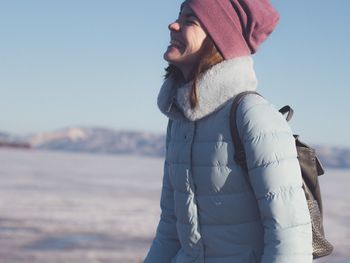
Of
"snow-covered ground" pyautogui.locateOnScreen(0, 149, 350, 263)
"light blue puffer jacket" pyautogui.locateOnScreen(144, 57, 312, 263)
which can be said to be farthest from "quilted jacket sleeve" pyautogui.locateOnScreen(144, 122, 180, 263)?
"snow-covered ground" pyautogui.locateOnScreen(0, 149, 350, 263)

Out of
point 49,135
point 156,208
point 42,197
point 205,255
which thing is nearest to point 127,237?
point 156,208

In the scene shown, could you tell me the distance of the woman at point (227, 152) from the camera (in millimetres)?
1696

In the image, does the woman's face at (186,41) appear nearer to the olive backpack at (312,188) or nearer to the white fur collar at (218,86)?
the white fur collar at (218,86)

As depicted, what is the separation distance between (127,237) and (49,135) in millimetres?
182782

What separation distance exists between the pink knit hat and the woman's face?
33 millimetres

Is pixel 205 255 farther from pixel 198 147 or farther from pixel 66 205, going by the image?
pixel 66 205

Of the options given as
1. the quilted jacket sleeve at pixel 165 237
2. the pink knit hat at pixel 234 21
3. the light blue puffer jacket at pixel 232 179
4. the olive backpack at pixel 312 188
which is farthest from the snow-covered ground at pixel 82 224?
the pink knit hat at pixel 234 21

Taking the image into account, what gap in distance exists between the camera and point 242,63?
6.23 ft

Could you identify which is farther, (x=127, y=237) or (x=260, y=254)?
(x=127, y=237)

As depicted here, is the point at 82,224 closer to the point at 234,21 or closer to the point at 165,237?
the point at 165,237

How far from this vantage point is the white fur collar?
6.04 feet

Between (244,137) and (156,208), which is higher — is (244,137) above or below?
above

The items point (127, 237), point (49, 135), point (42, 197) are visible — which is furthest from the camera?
point (49, 135)

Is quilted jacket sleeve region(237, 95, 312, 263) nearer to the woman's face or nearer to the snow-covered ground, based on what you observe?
the woman's face
